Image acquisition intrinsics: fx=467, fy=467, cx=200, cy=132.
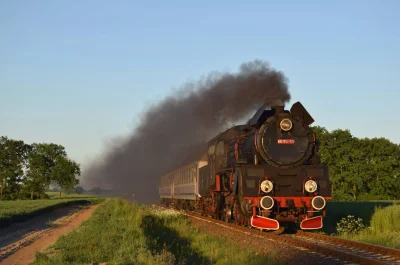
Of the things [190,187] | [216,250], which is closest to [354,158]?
[190,187]

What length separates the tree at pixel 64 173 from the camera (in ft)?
288

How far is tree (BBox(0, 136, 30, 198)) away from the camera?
84500 millimetres

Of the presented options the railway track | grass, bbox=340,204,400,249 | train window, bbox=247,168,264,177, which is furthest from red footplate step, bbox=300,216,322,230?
train window, bbox=247,168,264,177

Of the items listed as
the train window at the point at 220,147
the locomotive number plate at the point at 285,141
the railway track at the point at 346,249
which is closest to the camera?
the railway track at the point at 346,249

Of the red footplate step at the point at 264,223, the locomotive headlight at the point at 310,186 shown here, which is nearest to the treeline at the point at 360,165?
the locomotive headlight at the point at 310,186

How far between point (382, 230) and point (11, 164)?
8253 centimetres

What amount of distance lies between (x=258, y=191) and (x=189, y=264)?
17.0 ft

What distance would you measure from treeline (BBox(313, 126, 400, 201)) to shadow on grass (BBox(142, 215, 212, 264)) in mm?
45975

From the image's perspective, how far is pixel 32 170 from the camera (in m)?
87.7

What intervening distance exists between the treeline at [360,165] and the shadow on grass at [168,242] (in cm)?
4598

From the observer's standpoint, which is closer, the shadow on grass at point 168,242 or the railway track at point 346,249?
the railway track at point 346,249

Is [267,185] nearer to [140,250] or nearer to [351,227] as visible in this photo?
[351,227]

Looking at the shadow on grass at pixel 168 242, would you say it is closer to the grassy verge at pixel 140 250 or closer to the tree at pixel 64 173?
the grassy verge at pixel 140 250

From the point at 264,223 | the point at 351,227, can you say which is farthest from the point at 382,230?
the point at 264,223
